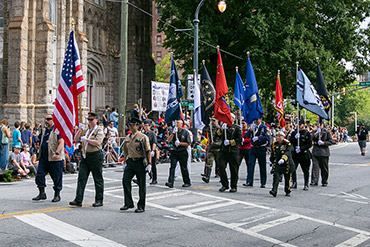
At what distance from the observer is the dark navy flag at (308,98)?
1495 cm

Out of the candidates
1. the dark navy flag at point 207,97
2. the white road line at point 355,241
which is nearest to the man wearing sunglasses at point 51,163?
the white road line at point 355,241

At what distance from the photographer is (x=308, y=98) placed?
15.1 meters

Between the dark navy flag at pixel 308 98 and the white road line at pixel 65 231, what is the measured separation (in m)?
8.67

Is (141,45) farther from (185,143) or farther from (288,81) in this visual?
(185,143)

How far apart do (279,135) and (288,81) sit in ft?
62.5

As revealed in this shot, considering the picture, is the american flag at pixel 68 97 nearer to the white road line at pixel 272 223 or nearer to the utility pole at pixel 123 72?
the white road line at pixel 272 223

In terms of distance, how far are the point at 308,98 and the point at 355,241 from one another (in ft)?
24.5

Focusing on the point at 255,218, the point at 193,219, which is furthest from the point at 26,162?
the point at 255,218

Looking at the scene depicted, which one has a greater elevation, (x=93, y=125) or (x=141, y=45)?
(x=141, y=45)

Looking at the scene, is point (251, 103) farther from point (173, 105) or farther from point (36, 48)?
point (36, 48)

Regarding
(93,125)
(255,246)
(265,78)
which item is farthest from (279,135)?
(265,78)

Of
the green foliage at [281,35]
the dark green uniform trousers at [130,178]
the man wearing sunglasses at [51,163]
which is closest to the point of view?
the dark green uniform trousers at [130,178]

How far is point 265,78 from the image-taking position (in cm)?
3112

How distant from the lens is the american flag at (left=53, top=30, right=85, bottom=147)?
11.1 meters
